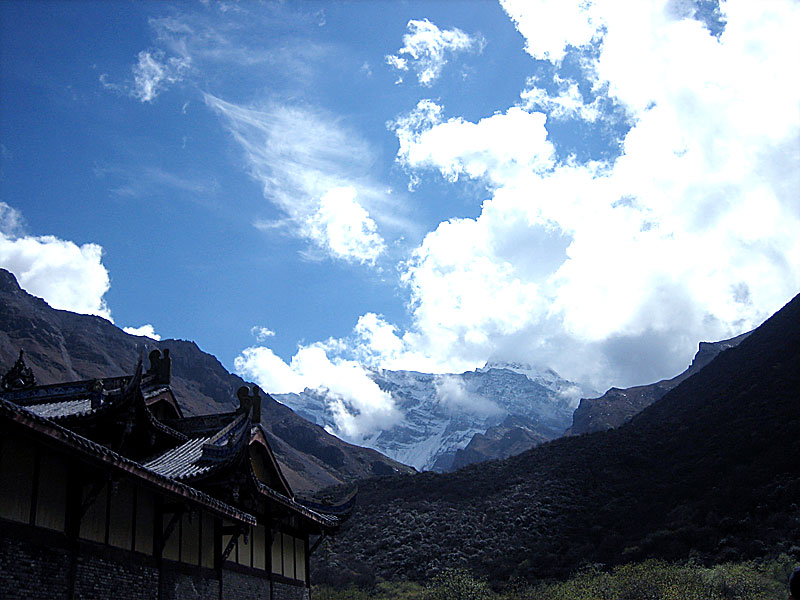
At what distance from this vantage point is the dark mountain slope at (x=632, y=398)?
133 metres

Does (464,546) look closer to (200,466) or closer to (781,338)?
(781,338)

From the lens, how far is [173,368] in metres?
152

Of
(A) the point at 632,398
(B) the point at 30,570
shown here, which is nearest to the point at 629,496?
(B) the point at 30,570

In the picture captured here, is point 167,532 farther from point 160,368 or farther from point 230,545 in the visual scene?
point 160,368

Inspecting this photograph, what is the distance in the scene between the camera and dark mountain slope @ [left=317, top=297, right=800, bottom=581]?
143 ft

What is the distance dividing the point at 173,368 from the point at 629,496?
117 metres

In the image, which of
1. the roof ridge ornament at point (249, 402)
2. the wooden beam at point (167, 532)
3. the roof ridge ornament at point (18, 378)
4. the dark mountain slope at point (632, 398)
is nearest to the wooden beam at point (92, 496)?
the wooden beam at point (167, 532)

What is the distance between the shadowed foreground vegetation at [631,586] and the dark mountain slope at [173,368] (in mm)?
60577

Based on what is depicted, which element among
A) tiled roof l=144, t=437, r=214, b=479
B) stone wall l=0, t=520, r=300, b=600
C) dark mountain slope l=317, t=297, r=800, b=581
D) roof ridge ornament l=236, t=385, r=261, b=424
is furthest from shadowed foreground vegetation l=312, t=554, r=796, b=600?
stone wall l=0, t=520, r=300, b=600

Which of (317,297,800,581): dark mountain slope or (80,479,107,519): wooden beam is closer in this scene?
(80,479,107,519): wooden beam

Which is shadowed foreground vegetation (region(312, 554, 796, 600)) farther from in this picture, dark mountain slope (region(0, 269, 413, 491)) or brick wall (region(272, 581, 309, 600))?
dark mountain slope (region(0, 269, 413, 491))

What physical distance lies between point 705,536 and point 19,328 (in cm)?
10710

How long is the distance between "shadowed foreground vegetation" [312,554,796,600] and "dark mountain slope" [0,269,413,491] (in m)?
60.6

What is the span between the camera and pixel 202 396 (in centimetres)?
15062
